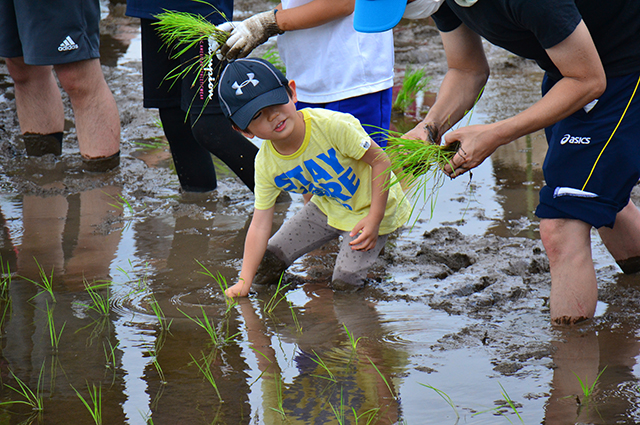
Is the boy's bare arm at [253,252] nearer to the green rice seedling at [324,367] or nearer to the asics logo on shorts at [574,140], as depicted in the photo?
the green rice seedling at [324,367]

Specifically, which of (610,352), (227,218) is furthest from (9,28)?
(610,352)

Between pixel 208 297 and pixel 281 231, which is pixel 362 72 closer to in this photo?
pixel 281 231

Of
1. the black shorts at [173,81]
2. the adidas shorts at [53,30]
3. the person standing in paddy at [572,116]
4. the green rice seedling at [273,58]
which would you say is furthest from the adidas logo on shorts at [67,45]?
the person standing in paddy at [572,116]

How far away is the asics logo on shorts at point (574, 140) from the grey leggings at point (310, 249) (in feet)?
3.12

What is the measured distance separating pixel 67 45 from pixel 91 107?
426 millimetres

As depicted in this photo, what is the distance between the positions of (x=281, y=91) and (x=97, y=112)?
Answer: 2.13 metres

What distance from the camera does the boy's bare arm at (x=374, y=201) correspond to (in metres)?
2.64

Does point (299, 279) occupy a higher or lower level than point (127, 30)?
lower

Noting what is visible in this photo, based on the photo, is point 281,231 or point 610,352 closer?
point 610,352

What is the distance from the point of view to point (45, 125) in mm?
4508

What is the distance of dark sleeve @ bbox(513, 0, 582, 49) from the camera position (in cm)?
182

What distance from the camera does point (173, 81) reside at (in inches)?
143

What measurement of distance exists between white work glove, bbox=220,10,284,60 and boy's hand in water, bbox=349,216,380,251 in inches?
36.6

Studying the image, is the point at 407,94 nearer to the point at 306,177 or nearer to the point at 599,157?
the point at 306,177
